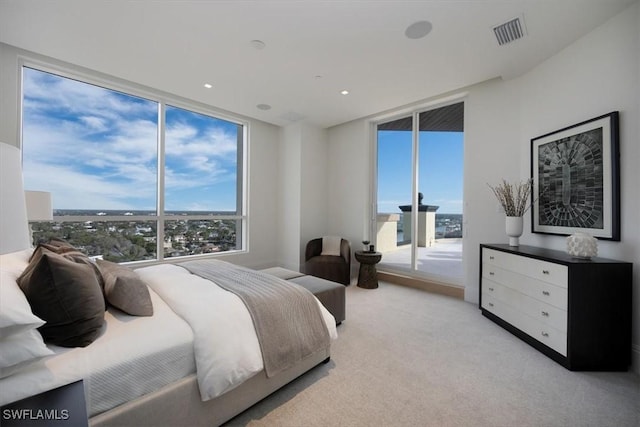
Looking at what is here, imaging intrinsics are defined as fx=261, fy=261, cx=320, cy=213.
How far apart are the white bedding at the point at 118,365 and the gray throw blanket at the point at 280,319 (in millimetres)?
390

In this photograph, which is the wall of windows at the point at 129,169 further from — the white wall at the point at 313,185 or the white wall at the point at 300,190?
the white wall at the point at 313,185

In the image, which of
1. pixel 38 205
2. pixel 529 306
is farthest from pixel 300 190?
pixel 529 306

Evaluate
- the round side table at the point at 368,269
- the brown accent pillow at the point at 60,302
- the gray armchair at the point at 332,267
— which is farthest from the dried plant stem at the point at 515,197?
the brown accent pillow at the point at 60,302

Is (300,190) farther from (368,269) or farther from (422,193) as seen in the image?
(422,193)

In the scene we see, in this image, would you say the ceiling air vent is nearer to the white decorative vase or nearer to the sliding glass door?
the sliding glass door

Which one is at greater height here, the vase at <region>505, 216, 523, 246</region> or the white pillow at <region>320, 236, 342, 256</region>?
the vase at <region>505, 216, 523, 246</region>

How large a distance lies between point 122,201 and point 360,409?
151 inches

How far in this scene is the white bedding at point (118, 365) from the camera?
1.00 meters

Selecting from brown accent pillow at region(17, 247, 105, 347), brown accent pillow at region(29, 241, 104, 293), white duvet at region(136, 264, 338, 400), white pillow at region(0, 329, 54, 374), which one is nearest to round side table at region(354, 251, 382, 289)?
white duvet at region(136, 264, 338, 400)

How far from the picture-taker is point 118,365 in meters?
1.13

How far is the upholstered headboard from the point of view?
83 centimetres

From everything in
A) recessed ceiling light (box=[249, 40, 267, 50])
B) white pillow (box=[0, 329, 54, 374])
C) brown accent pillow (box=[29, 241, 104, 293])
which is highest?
recessed ceiling light (box=[249, 40, 267, 50])

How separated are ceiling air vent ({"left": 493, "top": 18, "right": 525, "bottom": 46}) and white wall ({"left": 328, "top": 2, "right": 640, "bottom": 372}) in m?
0.61

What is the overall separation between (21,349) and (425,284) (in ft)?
13.5
